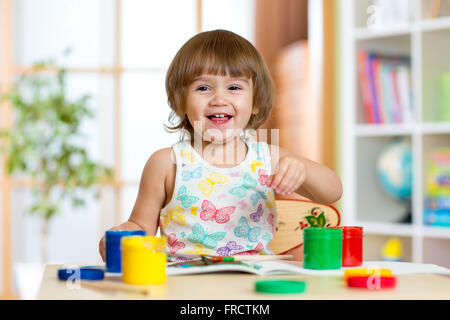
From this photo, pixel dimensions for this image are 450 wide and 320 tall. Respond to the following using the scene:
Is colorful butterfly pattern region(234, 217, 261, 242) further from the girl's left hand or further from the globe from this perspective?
the globe

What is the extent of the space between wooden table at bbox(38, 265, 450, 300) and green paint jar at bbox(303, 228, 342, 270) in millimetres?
62

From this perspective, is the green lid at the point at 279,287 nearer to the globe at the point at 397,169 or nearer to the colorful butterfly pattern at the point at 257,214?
the colorful butterfly pattern at the point at 257,214

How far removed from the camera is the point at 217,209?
1.33m

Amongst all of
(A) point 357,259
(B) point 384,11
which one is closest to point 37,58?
(B) point 384,11

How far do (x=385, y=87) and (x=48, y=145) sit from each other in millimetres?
2053

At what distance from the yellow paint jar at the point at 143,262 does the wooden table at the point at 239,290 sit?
0.06 ft

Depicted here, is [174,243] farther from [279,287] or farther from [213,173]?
[279,287]

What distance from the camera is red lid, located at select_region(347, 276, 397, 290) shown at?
792mm

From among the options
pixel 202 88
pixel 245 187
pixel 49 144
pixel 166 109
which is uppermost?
pixel 166 109

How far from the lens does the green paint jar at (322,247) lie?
928mm

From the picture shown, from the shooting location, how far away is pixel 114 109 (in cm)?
432

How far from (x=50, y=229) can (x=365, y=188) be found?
2.20 meters

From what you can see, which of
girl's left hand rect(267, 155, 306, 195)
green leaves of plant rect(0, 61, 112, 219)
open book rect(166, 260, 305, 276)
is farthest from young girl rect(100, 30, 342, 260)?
green leaves of plant rect(0, 61, 112, 219)

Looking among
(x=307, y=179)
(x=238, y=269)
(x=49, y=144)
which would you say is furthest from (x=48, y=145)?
(x=238, y=269)
